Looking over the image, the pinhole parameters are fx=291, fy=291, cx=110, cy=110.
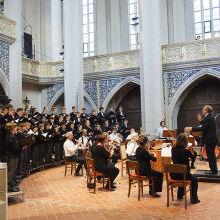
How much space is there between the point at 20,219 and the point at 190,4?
15.9 metres

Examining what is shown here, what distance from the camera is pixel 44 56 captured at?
20.3 meters

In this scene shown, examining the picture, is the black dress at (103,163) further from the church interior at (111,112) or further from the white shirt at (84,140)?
the white shirt at (84,140)

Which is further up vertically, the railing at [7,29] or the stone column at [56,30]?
the stone column at [56,30]

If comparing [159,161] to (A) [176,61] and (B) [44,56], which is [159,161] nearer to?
(A) [176,61]

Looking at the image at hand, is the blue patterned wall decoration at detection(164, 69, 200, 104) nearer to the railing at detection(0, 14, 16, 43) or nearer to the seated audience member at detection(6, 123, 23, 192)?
the railing at detection(0, 14, 16, 43)

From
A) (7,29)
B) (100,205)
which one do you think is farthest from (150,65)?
(100,205)

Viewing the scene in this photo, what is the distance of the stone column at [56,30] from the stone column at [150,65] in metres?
6.82

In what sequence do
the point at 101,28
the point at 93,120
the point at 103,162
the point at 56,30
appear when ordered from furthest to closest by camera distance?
the point at 101,28
the point at 56,30
the point at 93,120
the point at 103,162

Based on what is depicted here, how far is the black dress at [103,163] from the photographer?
681 centimetres

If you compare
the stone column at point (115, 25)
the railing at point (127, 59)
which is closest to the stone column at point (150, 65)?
the railing at point (127, 59)

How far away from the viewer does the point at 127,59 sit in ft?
54.2

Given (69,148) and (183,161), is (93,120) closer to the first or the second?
(69,148)

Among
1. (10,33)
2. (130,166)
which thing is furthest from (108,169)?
(10,33)

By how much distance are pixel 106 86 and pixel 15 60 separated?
5.29 meters
